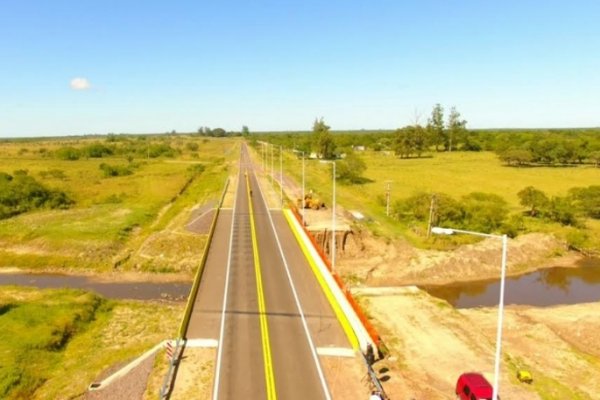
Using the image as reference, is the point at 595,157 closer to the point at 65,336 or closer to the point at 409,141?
the point at 409,141

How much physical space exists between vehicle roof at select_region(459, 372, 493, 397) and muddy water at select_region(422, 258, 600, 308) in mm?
19652

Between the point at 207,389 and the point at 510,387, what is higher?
the point at 207,389

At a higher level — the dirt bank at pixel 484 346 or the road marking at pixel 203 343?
the road marking at pixel 203 343

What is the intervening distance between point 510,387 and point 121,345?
24336mm

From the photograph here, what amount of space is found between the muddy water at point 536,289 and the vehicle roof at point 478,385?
64.5ft

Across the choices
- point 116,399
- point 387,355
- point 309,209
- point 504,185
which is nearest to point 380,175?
point 504,185

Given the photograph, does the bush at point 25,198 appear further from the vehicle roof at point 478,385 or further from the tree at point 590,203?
the tree at point 590,203

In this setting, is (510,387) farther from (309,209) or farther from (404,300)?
(309,209)

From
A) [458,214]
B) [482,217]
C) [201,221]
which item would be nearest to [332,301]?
[201,221]

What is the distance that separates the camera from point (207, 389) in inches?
861

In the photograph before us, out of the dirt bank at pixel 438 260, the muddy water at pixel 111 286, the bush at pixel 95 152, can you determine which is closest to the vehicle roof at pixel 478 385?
the dirt bank at pixel 438 260

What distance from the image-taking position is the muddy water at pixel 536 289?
4366 cm

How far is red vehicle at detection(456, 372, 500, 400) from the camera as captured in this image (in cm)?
2175

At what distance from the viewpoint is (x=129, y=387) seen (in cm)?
2327
